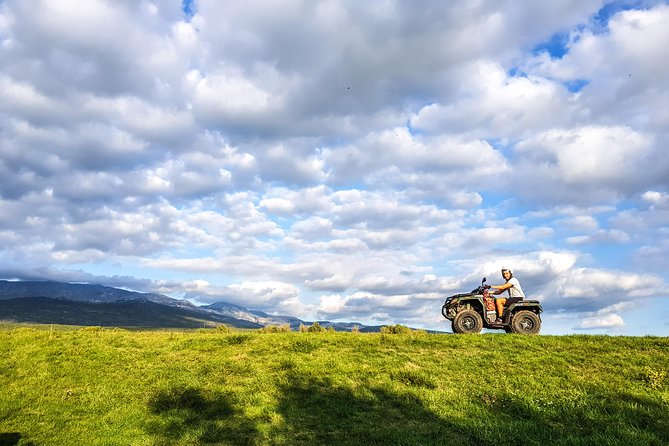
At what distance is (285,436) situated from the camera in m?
10.3

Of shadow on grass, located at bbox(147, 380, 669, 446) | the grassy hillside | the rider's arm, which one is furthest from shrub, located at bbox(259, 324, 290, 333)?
the rider's arm

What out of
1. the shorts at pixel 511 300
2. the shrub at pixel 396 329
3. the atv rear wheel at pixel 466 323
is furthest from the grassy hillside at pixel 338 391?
the shrub at pixel 396 329

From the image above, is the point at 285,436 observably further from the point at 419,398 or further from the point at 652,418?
the point at 652,418

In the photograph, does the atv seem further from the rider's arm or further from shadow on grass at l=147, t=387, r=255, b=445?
shadow on grass at l=147, t=387, r=255, b=445

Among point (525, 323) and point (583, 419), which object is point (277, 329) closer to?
point (525, 323)

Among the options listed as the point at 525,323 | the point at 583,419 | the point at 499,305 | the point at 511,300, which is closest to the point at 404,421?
the point at 583,419

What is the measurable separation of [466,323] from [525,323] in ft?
9.56

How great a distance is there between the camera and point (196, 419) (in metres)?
11.6

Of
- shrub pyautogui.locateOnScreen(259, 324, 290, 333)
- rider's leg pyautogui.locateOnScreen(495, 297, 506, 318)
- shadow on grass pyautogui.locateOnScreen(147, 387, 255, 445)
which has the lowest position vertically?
shadow on grass pyautogui.locateOnScreen(147, 387, 255, 445)

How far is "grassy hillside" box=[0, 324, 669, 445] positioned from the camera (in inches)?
402

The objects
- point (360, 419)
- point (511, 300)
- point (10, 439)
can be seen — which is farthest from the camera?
point (511, 300)

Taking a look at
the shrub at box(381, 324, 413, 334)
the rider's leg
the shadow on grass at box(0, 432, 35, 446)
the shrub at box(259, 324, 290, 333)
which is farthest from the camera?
the shrub at box(259, 324, 290, 333)

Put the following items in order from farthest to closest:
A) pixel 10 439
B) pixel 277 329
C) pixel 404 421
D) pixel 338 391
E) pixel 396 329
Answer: pixel 277 329 → pixel 396 329 → pixel 338 391 → pixel 404 421 → pixel 10 439

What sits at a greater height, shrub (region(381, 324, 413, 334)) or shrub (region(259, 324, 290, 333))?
shrub (region(381, 324, 413, 334))
